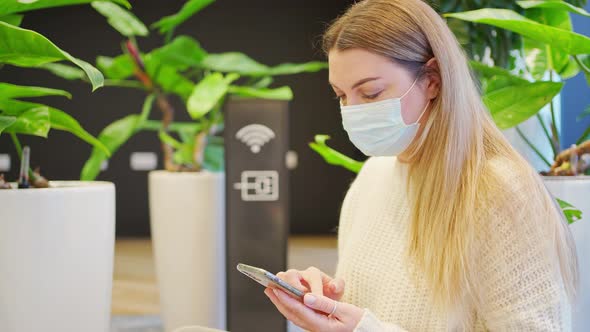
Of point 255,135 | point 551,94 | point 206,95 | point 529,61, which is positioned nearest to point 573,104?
point 529,61

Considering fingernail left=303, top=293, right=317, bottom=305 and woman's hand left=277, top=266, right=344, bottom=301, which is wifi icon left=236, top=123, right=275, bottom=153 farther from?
fingernail left=303, top=293, right=317, bottom=305

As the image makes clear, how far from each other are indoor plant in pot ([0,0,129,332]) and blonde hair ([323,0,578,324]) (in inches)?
25.6

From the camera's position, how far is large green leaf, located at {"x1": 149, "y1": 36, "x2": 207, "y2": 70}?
3377mm

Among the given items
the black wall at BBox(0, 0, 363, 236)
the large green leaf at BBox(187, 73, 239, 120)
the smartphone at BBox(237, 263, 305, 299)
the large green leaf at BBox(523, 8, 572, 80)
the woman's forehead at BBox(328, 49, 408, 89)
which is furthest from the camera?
the black wall at BBox(0, 0, 363, 236)

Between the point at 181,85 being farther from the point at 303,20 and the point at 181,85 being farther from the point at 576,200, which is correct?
the point at 303,20

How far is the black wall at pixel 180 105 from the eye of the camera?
701 centimetres

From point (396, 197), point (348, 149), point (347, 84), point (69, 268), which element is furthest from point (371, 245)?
point (348, 149)

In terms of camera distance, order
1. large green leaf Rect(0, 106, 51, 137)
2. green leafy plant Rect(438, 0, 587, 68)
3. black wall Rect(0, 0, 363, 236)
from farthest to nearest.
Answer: black wall Rect(0, 0, 363, 236), green leafy plant Rect(438, 0, 587, 68), large green leaf Rect(0, 106, 51, 137)

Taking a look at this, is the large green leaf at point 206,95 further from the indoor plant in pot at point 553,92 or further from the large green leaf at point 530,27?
the large green leaf at point 530,27

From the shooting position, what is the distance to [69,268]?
165 centimetres

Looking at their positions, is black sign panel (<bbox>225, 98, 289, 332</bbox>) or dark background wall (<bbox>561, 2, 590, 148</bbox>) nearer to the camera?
dark background wall (<bbox>561, 2, 590, 148</bbox>)

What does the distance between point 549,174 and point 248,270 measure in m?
1.25

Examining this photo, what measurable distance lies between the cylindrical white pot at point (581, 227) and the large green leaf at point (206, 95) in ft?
5.35

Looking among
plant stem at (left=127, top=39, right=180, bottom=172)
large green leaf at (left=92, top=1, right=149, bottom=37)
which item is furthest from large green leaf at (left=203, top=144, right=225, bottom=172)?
large green leaf at (left=92, top=1, right=149, bottom=37)
